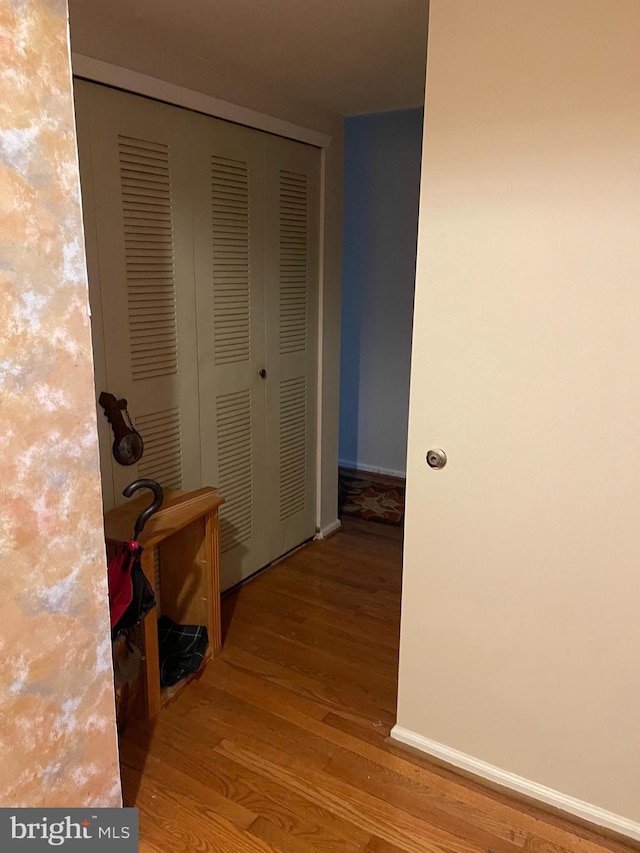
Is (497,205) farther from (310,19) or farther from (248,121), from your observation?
(248,121)

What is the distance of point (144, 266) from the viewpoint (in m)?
2.21

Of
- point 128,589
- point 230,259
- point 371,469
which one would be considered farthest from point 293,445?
point 371,469

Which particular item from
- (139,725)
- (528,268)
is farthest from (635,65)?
(139,725)

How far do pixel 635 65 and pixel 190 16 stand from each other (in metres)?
1.24

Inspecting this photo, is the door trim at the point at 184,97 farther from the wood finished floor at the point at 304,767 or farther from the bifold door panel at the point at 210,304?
the wood finished floor at the point at 304,767

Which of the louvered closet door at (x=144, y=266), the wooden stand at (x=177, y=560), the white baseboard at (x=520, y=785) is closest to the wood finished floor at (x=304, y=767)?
the white baseboard at (x=520, y=785)

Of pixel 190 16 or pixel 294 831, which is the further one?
pixel 190 16

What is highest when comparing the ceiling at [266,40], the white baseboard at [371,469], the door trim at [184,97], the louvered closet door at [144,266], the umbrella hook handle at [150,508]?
the ceiling at [266,40]

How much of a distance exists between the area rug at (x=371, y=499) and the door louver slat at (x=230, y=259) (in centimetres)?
146

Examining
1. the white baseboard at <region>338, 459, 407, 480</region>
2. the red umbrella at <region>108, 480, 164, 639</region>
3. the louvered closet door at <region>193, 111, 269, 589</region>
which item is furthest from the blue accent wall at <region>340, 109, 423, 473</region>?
the red umbrella at <region>108, 480, 164, 639</region>

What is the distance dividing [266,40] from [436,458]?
1.44 meters

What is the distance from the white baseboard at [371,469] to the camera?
14.9ft

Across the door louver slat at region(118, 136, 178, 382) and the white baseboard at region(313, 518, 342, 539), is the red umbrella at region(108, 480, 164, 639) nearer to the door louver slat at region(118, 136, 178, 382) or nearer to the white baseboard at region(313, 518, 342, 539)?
the door louver slat at region(118, 136, 178, 382)

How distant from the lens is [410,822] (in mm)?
1699
